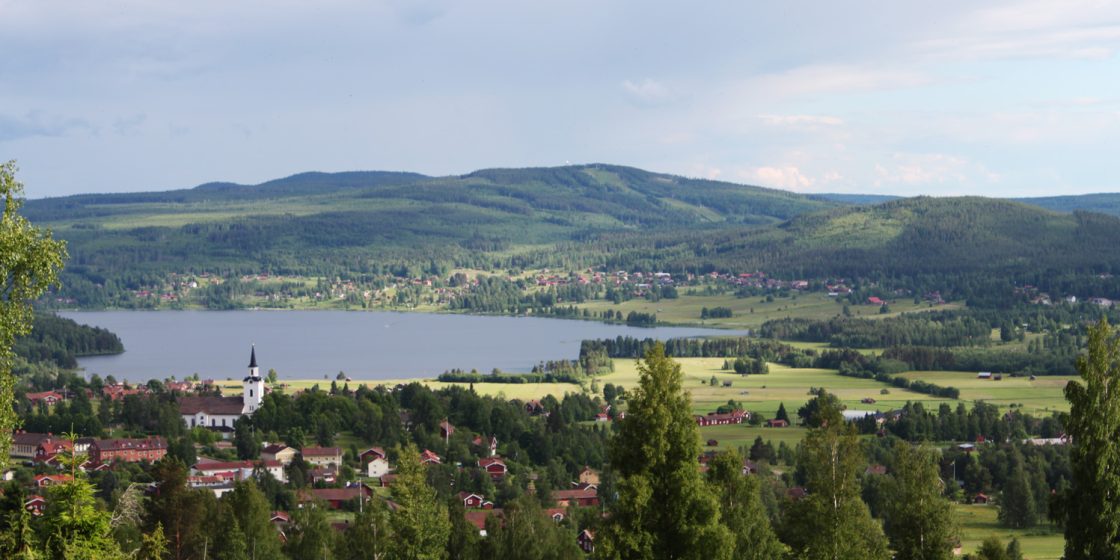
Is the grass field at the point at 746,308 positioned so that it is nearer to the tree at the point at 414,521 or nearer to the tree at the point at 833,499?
the tree at the point at 414,521

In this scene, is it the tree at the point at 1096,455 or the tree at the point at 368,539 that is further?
the tree at the point at 368,539

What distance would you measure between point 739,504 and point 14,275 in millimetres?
11889

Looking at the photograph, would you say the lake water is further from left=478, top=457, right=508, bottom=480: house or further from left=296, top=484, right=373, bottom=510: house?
left=296, top=484, right=373, bottom=510: house

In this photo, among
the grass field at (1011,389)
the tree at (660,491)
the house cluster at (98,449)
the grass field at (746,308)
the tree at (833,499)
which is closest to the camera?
the tree at (660,491)

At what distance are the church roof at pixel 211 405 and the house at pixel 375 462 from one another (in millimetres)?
15506

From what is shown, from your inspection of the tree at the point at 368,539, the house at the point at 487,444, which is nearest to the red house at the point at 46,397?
the house at the point at 487,444

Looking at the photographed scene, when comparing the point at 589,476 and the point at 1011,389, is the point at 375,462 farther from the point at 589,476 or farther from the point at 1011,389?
the point at 1011,389

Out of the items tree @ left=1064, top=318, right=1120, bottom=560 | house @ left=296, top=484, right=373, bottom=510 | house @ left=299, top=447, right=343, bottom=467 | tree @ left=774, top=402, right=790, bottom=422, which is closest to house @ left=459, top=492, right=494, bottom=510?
house @ left=296, top=484, right=373, bottom=510

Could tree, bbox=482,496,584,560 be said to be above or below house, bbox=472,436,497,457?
above

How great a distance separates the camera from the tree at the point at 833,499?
1880 centimetres

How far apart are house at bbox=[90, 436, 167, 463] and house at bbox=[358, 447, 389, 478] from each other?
8336 mm

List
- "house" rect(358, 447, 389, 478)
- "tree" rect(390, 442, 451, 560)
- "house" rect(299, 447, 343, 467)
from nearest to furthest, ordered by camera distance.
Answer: "tree" rect(390, 442, 451, 560) < "house" rect(358, 447, 389, 478) < "house" rect(299, 447, 343, 467)

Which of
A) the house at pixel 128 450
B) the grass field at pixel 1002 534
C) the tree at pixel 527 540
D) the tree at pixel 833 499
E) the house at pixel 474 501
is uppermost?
the tree at pixel 833 499

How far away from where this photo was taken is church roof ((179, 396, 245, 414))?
235 ft
